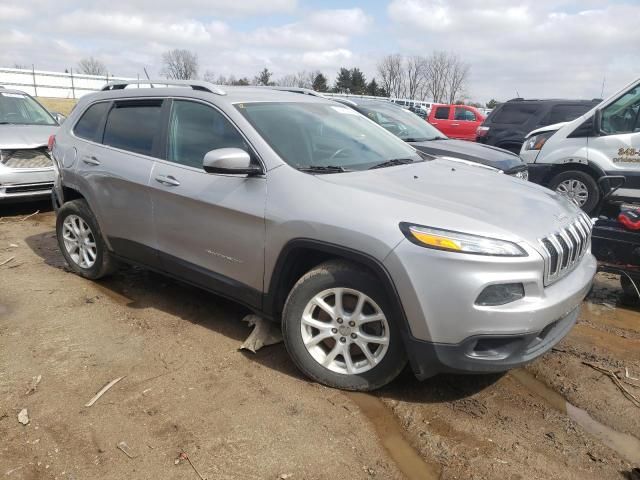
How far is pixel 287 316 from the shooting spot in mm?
3156

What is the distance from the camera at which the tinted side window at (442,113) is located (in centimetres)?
1908

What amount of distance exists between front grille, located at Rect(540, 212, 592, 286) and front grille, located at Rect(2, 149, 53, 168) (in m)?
6.94

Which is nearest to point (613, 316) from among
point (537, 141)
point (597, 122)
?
point (597, 122)

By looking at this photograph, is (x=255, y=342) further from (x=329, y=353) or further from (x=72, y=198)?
(x=72, y=198)

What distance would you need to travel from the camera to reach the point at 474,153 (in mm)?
6887

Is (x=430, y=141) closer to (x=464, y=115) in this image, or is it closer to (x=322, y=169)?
(x=322, y=169)

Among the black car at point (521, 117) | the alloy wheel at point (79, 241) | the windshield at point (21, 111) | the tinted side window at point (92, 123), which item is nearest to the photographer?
the tinted side window at point (92, 123)

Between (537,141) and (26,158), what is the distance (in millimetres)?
7875

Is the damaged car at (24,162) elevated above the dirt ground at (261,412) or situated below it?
above

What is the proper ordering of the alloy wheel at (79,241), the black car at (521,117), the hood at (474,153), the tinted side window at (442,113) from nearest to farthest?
the alloy wheel at (79,241) < the hood at (474,153) < the black car at (521,117) < the tinted side window at (442,113)

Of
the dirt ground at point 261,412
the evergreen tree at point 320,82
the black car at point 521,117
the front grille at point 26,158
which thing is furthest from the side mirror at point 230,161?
the evergreen tree at point 320,82

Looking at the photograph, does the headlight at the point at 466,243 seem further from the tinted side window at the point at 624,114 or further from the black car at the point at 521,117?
the black car at the point at 521,117

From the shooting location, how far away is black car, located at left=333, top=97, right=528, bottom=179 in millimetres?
6723

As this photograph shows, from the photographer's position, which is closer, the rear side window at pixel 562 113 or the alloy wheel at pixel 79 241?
the alloy wheel at pixel 79 241
